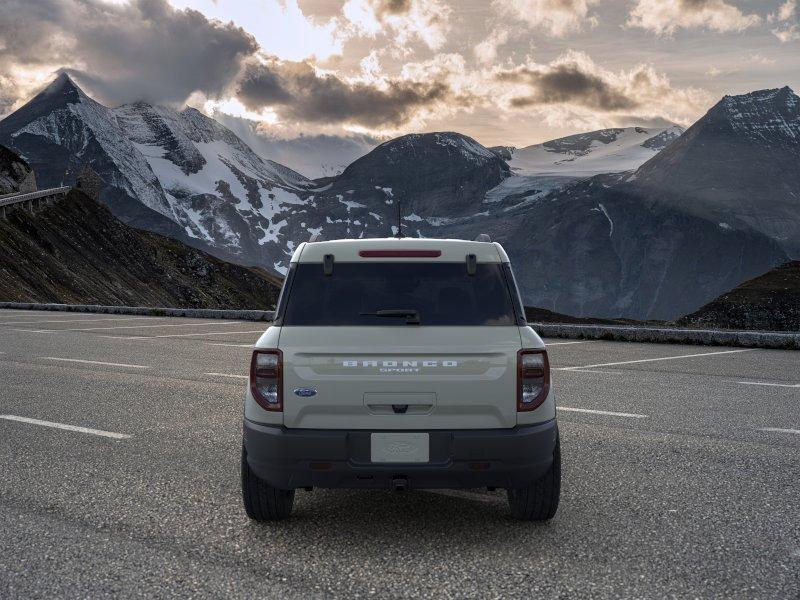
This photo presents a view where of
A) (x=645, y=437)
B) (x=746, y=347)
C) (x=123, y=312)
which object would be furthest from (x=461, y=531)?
(x=123, y=312)

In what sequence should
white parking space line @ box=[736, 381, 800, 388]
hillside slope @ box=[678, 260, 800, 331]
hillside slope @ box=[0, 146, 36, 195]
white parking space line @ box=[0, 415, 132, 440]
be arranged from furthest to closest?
1. hillside slope @ box=[678, 260, 800, 331]
2. hillside slope @ box=[0, 146, 36, 195]
3. white parking space line @ box=[736, 381, 800, 388]
4. white parking space line @ box=[0, 415, 132, 440]

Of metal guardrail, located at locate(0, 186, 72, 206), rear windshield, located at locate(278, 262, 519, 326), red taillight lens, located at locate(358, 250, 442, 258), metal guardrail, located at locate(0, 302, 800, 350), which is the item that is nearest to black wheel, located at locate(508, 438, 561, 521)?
rear windshield, located at locate(278, 262, 519, 326)

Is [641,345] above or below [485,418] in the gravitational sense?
below

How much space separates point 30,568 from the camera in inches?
159

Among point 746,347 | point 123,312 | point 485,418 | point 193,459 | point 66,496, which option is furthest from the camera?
point 123,312

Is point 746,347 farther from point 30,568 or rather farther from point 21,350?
point 30,568

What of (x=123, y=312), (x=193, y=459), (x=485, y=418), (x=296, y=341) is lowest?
(x=123, y=312)

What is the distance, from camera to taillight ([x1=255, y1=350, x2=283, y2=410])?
4438 mm

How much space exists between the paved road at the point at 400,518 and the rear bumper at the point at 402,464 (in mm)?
380

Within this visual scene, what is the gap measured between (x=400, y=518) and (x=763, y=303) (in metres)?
120

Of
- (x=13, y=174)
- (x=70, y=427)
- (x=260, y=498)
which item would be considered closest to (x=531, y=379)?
(x=260, y=498)

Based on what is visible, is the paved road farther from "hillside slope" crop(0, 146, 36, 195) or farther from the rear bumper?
"hillside slope" crop(0, 146, 36, 195)

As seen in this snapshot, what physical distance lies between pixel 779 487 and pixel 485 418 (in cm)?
260

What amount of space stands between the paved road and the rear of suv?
41 centimetres
